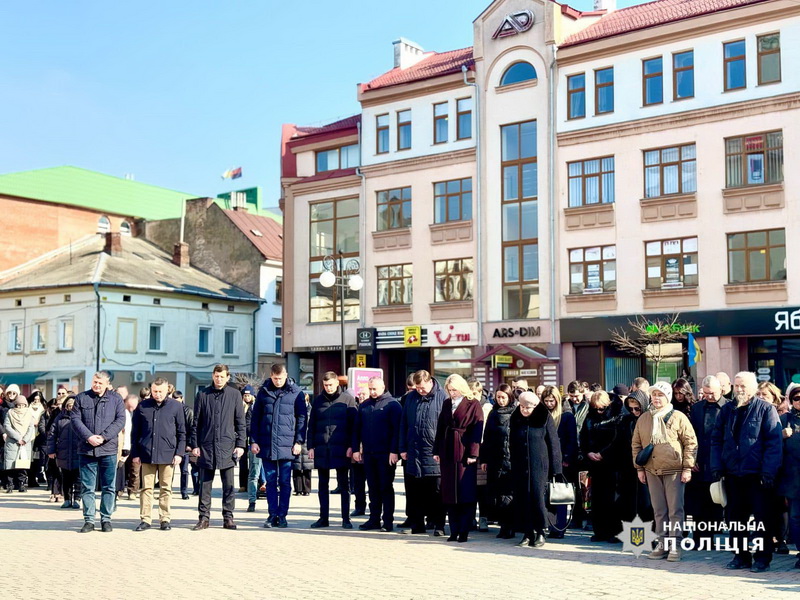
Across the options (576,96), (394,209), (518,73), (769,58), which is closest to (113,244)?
(394,209)

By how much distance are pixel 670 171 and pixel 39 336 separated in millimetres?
30473

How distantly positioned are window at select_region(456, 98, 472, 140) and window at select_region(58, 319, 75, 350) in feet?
68.1

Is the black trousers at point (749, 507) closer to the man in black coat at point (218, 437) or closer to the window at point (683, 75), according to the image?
the man in black coat at point (218, 437)

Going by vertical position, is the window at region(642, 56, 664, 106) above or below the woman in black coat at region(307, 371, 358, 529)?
above

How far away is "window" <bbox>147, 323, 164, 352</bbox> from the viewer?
165 ft

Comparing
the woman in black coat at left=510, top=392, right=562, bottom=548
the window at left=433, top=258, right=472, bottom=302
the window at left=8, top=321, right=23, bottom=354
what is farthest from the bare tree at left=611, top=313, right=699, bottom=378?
the window at left=8, top=321, right=23, bottom=354

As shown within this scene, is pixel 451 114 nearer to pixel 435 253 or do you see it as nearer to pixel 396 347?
pixel 435 253

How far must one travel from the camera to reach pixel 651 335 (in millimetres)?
32062

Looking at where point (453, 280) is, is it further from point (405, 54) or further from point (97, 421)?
point (97, 421)

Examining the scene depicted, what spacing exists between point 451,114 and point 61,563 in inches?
1214

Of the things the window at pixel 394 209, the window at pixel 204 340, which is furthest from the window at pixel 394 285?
the window at pixel 204 340

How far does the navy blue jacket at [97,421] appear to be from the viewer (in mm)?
13656

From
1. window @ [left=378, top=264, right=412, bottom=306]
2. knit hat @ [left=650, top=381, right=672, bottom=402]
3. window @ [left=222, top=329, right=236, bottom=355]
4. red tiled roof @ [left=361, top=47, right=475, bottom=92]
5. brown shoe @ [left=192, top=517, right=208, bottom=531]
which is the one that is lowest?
brown shoe @ [left=192, top=517, right=208, bottom=531]

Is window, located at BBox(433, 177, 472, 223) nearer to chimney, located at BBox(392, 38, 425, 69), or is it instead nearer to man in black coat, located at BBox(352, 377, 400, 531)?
chimney, located at BBox(392, 38, 425, 69)
